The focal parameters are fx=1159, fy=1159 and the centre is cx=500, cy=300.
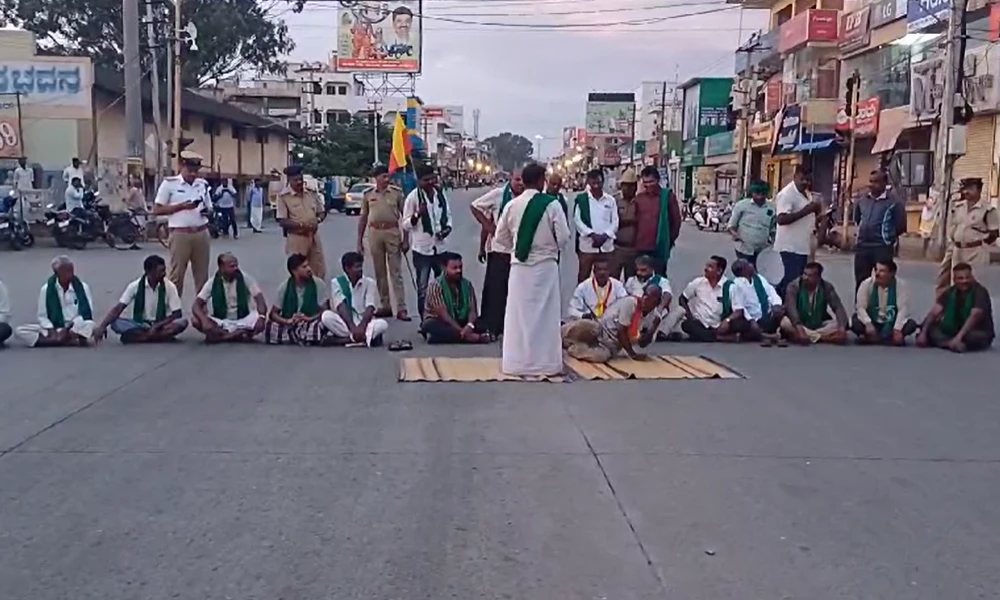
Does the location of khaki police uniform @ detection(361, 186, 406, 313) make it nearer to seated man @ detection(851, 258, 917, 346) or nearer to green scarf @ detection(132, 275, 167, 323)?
green scarf @ detection(132, 275, 167, 323)

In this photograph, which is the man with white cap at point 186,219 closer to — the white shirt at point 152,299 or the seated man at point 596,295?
the white shirt at point 152,299

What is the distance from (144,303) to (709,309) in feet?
19.4

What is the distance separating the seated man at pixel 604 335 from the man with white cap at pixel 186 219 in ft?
14.8

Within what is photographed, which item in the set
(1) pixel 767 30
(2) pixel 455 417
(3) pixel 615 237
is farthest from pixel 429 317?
(1) pixel 767 30

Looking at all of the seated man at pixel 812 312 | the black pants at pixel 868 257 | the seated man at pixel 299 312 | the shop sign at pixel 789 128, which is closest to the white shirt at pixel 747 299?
the seated man at pixel 812 312

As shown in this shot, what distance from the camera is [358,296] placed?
12.1 meters

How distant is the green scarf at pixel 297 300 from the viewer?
11984mm

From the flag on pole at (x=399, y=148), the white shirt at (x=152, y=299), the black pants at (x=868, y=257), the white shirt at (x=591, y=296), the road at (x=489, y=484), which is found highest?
the flag on pole at (x=399, y=148)

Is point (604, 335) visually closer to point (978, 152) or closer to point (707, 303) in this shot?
point (707, 303)

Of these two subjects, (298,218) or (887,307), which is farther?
→ (298,218)

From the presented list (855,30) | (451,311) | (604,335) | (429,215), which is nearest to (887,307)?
(604,335)

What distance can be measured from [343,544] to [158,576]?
85 cm

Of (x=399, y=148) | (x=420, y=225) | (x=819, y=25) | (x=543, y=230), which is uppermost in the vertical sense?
(x=819, y=25)

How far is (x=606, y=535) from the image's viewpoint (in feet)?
18.2
